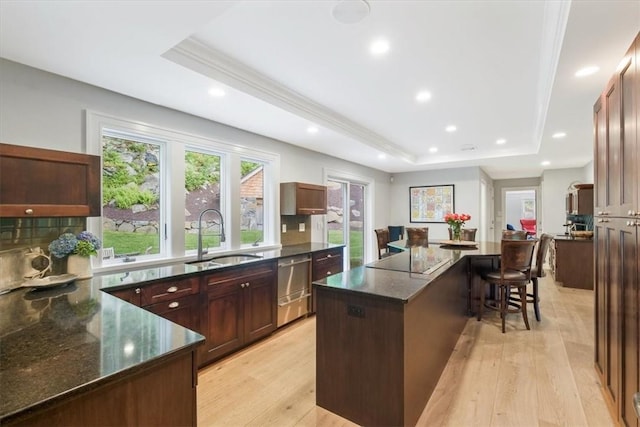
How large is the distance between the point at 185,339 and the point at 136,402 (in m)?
0.23

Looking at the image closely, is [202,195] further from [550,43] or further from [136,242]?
[550,43]

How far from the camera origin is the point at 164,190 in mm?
3098

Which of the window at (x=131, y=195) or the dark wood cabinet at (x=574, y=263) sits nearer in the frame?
the window at (x=131, y=195)

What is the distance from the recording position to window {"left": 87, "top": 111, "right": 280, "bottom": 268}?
2.70 metres

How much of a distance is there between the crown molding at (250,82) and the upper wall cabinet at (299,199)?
0.96 m

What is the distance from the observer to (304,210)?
169 inches

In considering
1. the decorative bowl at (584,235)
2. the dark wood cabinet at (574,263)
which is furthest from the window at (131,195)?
the decorative bowl at (584,235)

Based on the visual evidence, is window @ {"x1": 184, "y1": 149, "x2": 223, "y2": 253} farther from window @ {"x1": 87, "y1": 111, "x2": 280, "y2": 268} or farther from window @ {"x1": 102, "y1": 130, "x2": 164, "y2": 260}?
window @ {"x1": 102, "y1": 130, "x2": 164, "y2": 260}

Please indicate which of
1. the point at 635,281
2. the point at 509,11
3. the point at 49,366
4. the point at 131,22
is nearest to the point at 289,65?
the point at 131,22

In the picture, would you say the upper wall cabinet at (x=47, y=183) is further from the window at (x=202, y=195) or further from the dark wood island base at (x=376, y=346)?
the dark wood island base at (x=376, y=346)

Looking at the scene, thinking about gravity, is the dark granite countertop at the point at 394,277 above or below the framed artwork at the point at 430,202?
below

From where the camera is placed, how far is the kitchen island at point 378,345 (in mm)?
1740

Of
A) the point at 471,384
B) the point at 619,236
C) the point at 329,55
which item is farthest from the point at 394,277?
the point at 329,55

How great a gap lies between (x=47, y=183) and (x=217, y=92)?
141cm
